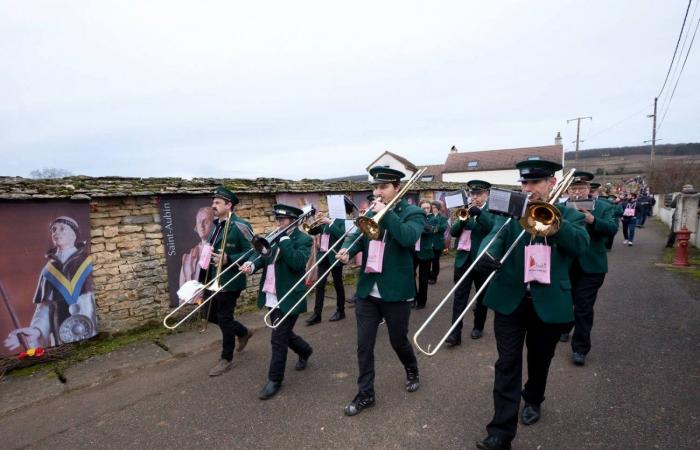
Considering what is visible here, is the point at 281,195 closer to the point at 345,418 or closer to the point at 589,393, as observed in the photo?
the point at 345,418

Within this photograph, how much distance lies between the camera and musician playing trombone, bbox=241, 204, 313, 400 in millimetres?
4031

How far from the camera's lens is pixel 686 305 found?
20.9ft

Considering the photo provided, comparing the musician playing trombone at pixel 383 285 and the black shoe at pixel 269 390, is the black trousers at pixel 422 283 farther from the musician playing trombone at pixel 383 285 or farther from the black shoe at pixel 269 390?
the black shoe at pixel 269 390

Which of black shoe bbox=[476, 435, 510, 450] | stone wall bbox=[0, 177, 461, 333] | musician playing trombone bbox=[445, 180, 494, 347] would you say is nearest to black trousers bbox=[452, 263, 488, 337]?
musician playing trombone bbox=[445, 180, 494, 347]

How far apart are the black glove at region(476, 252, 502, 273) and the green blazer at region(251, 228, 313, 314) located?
2.02 metres

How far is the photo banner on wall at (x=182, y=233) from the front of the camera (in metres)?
6.67

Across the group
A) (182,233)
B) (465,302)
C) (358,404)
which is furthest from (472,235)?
(182,233)

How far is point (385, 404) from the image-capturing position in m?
3.73

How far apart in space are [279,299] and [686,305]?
7.02 m

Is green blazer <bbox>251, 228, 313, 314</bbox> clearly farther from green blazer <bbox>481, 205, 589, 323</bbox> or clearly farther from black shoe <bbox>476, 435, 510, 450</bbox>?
black shoe <bbox>476, 435, 510, 450</bbox>

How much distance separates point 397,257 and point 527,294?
47.5 inches

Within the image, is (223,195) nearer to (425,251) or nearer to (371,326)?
(371,326)

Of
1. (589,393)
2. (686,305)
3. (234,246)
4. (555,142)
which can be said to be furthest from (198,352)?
(555,142)

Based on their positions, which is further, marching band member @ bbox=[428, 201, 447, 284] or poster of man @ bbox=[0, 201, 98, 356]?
marching band member @ bbox=[428, 201, 447, 284]
